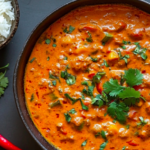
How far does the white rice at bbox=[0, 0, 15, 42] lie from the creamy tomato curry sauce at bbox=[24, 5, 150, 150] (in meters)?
0.57

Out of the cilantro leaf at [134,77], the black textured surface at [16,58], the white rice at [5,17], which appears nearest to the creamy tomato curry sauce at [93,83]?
the cilantro leaf at [134,77]

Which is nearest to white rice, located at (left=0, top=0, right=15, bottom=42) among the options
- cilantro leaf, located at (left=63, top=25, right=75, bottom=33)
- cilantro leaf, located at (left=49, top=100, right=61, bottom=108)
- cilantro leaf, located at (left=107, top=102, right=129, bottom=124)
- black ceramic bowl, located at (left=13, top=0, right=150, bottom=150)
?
black ceramic bowl, located at (left=13, top=0, right=150, bottom=150)

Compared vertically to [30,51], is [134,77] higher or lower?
lower

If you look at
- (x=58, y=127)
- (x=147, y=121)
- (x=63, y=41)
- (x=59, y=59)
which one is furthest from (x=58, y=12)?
(x=147, y=121)

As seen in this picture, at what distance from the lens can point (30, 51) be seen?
3.70m

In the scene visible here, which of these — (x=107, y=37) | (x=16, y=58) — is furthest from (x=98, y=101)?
(x=16, y=58)

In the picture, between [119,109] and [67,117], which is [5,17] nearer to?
[67,117]

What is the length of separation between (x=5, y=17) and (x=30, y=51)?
72 centimetres

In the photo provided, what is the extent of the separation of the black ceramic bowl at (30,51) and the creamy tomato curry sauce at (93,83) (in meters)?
0.08

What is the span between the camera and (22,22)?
162 inches

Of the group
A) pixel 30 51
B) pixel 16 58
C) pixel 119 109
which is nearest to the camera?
pixel 119 109

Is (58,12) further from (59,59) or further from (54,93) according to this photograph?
(54,93)

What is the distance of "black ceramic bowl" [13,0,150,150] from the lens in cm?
347

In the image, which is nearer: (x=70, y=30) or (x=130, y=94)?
(x=130, y=94)
